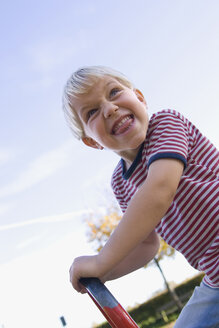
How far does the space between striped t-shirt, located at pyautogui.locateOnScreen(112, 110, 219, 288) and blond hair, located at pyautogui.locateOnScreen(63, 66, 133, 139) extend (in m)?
0.30

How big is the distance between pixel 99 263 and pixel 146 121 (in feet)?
2.13

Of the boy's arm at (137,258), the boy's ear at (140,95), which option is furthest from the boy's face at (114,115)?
the boy's arm at (137,258)

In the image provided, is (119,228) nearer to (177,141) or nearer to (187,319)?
(177,141)

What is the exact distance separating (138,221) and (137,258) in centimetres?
63

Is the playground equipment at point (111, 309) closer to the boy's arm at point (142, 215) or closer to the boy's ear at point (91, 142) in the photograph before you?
the boy's arm at point (142, 215)

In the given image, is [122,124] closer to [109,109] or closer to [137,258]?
[109,109]

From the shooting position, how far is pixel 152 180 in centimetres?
126

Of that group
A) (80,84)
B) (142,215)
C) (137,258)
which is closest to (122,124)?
(80,84)

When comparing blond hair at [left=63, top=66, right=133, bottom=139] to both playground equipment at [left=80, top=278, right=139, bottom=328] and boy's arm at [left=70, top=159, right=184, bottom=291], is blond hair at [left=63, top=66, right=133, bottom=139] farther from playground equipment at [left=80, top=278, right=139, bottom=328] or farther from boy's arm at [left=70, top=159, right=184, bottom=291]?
playground equipment at [left=80, top=278, right=139, bottom=328]

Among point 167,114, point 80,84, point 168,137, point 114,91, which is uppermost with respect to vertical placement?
point 80,84

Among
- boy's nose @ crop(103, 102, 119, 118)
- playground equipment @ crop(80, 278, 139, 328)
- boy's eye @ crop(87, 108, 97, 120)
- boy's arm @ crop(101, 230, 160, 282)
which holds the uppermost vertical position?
boy's eye @ crop(87, 108, 97, 120)

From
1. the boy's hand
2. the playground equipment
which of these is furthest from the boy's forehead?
the playground equipment

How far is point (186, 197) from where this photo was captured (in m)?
1.47

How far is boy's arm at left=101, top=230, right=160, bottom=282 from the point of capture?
1.73 metres
